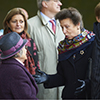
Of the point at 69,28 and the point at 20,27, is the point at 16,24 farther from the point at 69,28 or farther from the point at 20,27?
the point at 69,28

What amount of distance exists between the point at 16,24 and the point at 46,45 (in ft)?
1.90

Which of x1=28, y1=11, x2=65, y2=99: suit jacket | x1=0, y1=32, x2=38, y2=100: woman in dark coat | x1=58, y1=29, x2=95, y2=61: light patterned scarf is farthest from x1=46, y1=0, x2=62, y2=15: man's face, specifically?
x1=0, y1=32, x2=38, y2=100: woman in dark coat

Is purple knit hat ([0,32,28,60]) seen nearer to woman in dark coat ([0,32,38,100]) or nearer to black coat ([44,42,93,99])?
woman in dark coat ([0,32,38,100])

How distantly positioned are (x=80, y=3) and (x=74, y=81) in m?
5.30

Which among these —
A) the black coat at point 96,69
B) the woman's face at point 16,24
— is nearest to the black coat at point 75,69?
the black coat at point 96,69

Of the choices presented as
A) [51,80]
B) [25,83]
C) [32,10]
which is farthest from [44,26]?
[32,10]

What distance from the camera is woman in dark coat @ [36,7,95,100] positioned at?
203 centimetres

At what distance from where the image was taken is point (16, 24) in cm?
292

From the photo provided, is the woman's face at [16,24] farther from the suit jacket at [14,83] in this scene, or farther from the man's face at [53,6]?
the suit jacket at [14,83]

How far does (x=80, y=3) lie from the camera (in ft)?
23.1

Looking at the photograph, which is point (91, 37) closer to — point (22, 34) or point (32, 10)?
point (22, 34)

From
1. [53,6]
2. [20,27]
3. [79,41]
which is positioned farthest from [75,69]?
[53,6]

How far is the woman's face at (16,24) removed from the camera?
2928 mm

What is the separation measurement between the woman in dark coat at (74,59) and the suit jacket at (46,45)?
95cm
